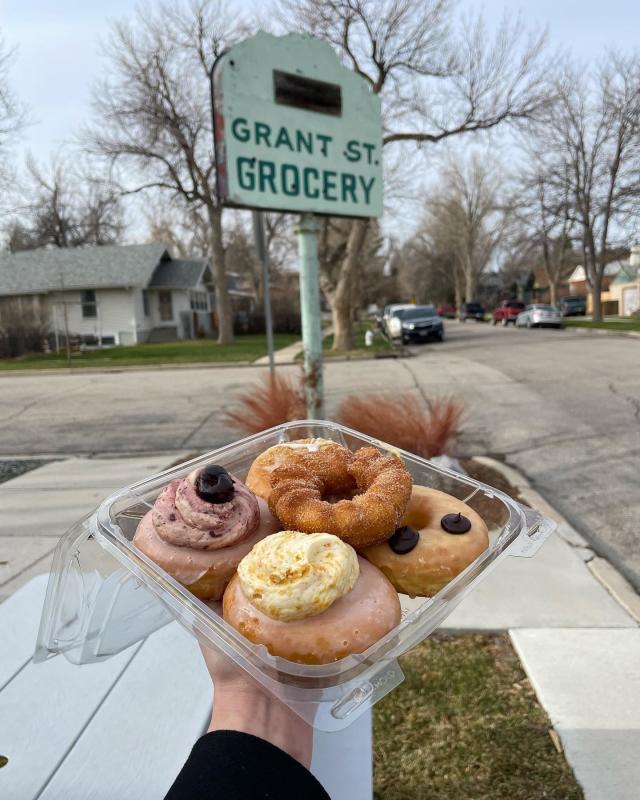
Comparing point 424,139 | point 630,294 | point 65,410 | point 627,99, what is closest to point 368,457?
point 65,410

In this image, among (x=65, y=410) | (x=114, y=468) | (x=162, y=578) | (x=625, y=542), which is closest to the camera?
(x=162, y=578)

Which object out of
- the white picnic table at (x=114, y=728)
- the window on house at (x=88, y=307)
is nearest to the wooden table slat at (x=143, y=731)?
the white picnic table at (x=114, y=728)

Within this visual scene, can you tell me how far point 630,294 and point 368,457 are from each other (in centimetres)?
5373

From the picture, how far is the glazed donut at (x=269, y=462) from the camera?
3.72 ft

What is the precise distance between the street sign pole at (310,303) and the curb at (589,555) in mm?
1836

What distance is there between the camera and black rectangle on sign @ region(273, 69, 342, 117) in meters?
3.68

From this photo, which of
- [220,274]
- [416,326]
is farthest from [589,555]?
[220,274]

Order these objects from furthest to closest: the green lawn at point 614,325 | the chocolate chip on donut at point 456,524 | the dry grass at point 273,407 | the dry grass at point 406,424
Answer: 1. the green lawn at point 614,325
2. the dry grass at point 273,407
3. the dry grass at point 406,424
4. the chocolate chip on donut at point 456,524

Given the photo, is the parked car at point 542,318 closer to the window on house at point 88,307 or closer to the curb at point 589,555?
the window on house at point 88,307

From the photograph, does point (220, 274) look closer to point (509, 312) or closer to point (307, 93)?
point (307, 93)

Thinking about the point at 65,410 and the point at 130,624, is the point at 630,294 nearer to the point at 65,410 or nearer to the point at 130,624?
the point at 65,410

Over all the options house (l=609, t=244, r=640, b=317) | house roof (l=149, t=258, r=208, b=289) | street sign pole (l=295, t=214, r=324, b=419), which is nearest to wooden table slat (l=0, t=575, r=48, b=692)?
street sign pole (l=295, t=214, r=324, b=419)

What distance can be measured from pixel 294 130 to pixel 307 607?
11.9 feet

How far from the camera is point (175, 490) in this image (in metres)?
1.03
